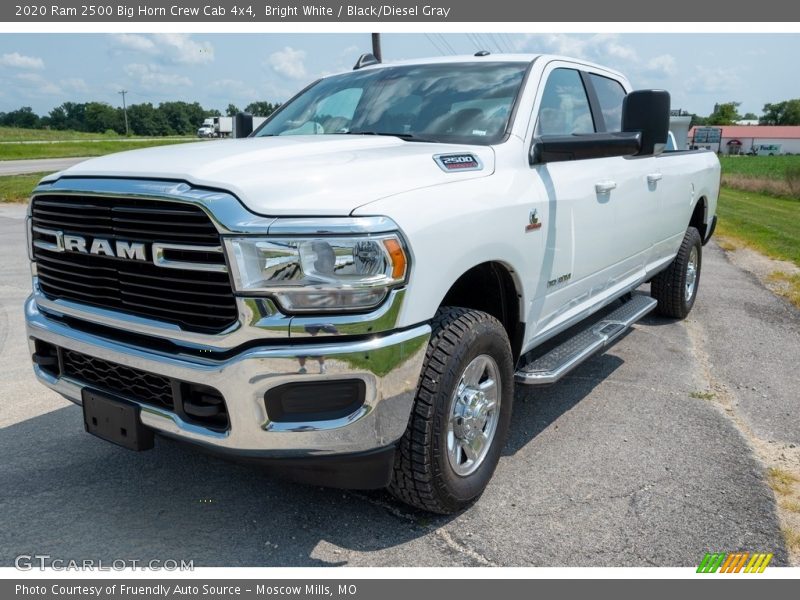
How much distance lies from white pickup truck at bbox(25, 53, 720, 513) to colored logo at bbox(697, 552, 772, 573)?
3.14 ft

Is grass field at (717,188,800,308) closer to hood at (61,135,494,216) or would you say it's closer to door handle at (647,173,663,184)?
door handle at (647,173,663,184)

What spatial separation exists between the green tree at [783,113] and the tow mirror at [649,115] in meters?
164

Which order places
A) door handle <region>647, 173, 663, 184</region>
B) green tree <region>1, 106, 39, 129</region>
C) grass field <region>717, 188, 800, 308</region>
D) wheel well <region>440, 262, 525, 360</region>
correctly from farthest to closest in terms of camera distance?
green tree <region>1, 106, 39, 129</region>
grass field <region>717, 188, 800, 308</region>
door handle <region>647, 173, 663, 184</region>
wheel well <region>440, 262, 525, 360</region>

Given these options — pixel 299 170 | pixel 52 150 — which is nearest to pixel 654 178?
pixel 299 170

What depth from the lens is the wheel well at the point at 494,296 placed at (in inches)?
127

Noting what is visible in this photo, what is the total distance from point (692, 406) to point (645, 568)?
1946 mm

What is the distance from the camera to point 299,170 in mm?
2611

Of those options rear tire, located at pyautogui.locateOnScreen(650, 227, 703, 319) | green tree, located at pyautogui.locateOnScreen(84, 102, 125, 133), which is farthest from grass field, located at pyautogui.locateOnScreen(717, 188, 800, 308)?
green tree, located at pyautogui.locateOnScreen(84, 102, 125, 133)

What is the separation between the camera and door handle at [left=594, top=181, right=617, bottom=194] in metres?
3.92

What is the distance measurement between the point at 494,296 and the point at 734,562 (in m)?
1.51

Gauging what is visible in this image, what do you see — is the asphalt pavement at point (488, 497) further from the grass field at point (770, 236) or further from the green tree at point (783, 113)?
the green tree at point (783, 113)

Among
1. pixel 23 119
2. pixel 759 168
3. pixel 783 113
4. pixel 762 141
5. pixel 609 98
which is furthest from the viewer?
pixel 783 113

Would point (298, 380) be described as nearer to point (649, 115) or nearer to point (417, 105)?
point (417, 105)

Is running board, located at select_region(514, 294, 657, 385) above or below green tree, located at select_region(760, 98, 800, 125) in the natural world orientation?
below
